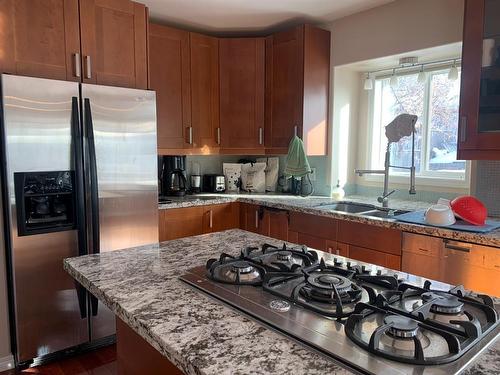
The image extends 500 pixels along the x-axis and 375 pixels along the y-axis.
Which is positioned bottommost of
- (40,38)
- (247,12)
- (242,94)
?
(242,94)

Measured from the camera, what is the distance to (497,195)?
242cm

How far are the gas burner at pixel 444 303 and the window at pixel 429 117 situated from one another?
213cm

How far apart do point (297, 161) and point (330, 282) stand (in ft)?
7.02

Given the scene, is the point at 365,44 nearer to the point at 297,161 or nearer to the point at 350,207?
the point at 297,161

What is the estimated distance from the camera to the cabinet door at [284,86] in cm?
318

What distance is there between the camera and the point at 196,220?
311 centimetres

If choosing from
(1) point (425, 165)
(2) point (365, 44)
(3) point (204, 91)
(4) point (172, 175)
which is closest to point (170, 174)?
(4) point (172, 175)

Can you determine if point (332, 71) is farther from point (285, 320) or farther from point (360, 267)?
point (285, 320)

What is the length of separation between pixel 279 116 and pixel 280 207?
858 millimetres

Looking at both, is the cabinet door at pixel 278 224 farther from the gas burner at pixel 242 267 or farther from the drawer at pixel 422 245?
the gas burner at pixel 242 267

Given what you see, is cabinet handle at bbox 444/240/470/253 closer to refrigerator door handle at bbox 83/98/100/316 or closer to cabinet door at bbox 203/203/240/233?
cabinet door at bbox 203/203/240/233

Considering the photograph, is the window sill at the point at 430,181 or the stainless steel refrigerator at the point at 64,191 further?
the window sill at the point at 430,181

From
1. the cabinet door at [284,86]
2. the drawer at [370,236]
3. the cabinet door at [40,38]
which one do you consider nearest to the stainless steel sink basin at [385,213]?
the drawer at [370,236]

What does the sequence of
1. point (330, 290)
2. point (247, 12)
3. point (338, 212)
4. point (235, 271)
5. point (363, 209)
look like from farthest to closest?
point (247, 12) → point (363, 209) → point (338, 212) → point (235, 271) → point (330, 290)
